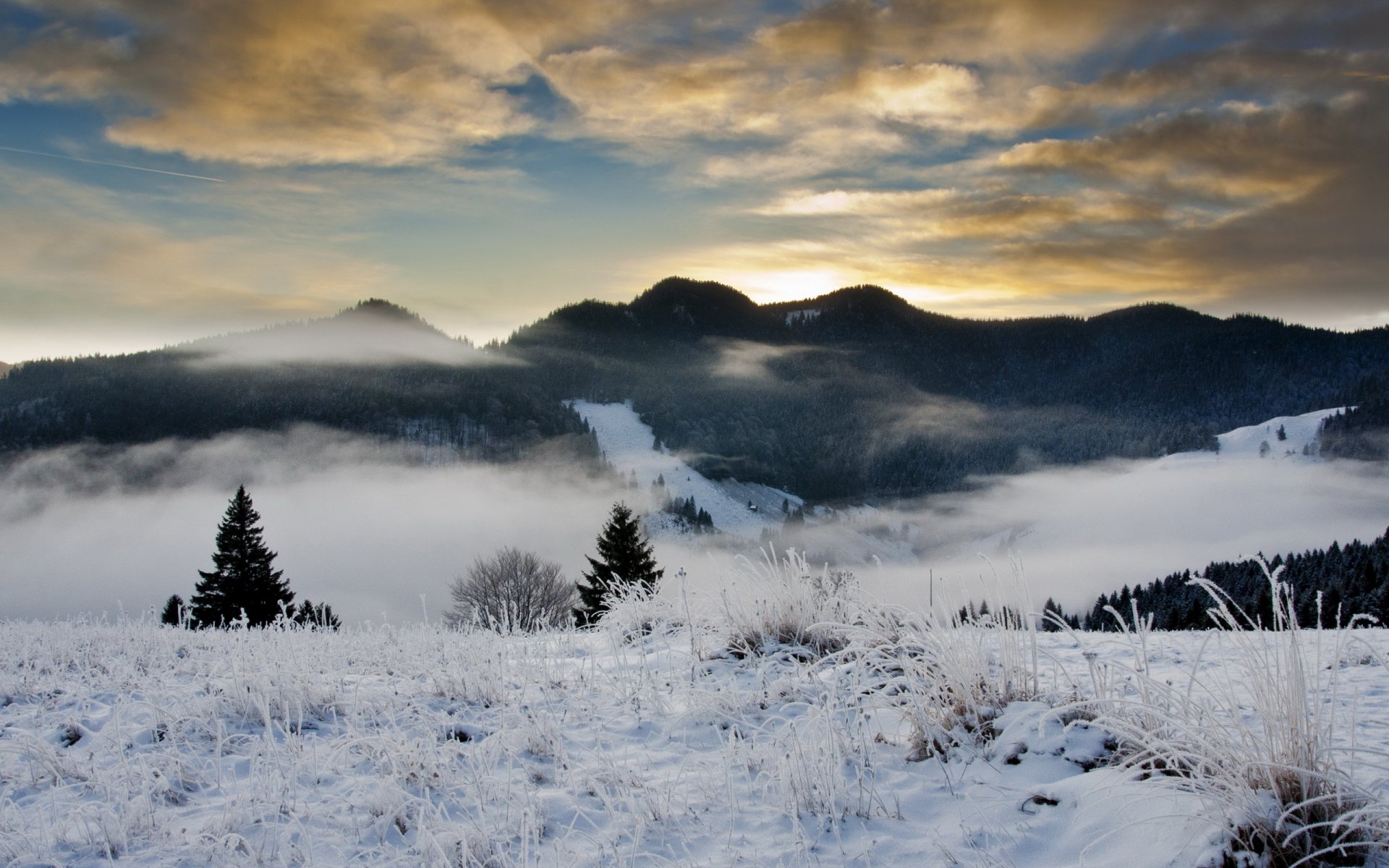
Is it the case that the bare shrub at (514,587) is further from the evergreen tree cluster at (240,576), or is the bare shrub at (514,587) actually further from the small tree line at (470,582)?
the evergreen tree cluster at (240,576)

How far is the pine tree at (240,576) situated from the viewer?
137 feet

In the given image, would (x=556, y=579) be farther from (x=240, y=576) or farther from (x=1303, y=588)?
(x=1303, y=588)

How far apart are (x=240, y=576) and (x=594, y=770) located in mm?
46914

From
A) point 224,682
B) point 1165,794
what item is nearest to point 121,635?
point 224,682

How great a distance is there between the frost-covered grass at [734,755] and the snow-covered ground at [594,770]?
2 cm

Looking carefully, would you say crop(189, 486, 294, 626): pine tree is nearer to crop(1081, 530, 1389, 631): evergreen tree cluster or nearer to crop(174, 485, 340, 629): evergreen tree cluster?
crop(174, 485, 340, 629): evergreen tree cluster

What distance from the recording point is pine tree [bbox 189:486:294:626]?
41.7 metres

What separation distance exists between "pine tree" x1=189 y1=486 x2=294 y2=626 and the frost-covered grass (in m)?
41.3

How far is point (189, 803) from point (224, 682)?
6.33ft

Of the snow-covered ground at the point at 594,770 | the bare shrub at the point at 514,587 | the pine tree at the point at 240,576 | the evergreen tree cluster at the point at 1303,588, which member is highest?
the snow-covered ground at the point at 594,770

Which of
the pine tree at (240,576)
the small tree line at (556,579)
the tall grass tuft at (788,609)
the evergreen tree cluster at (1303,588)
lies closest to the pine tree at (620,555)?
the small tree line at (556,579)

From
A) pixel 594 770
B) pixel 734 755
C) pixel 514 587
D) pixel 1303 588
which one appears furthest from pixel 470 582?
pixel 1303 588

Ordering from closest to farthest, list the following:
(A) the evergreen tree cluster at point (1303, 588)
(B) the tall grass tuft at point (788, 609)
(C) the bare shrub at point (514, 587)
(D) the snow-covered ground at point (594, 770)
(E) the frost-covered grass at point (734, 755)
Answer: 1. (E) the frost-covered grass at point (734, 755)
2. (D) the snow-covered ground at point (594, 770)
3. (B) the tall grass tuft at point (788, 609)
4. (C) the bare shrub at point (514, 587)
5. (A) the evergreen tree cluster at point (1303, 588)

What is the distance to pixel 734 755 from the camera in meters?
4.27
